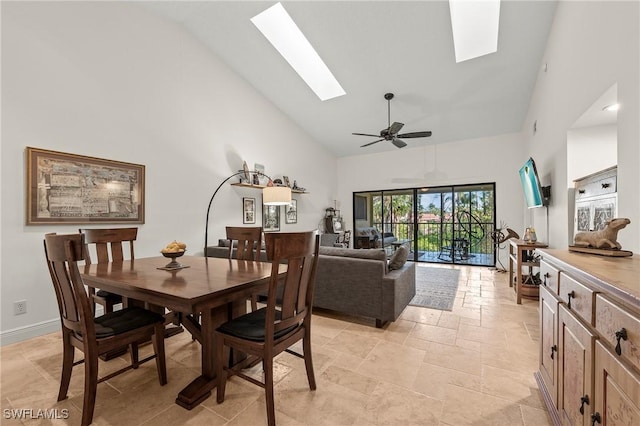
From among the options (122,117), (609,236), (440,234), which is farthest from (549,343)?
(440,234)

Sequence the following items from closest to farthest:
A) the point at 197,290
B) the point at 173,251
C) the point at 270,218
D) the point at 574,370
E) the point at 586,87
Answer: the point at 574,370 < the point at 197,290 < the point at 173,251 < the point at 586,87 < the point at 270,218

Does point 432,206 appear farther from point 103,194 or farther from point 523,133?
point 103,194

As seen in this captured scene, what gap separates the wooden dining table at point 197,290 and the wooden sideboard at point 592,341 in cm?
157

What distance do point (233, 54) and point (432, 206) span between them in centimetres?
578

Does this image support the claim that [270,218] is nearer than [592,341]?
No

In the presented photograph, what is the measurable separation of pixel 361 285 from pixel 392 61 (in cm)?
366

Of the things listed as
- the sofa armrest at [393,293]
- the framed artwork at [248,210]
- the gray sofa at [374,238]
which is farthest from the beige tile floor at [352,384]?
the gray sofa at [374,238]

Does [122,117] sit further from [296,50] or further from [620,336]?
[620,336]

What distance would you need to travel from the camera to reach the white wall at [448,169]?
6.27m

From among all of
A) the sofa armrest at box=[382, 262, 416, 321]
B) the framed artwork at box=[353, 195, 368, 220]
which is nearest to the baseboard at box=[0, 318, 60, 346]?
the sofa armrest at box=[382, 262, 416, 321]

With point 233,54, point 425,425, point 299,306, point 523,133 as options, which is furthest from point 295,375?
point 523,133

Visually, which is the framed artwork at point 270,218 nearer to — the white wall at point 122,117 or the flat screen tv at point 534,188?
the white wall at point 122,117

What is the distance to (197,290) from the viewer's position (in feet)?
5.28

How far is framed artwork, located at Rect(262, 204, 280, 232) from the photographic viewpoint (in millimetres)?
5996
